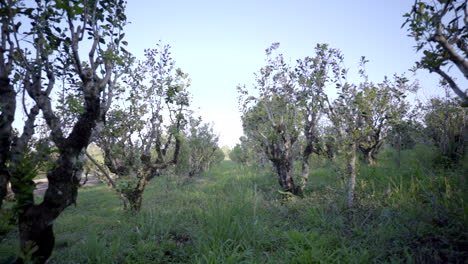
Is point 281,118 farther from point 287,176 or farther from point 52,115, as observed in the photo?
point 52,115

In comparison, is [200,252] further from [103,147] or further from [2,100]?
[103,147]

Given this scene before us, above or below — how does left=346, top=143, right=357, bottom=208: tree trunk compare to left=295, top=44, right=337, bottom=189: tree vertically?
below

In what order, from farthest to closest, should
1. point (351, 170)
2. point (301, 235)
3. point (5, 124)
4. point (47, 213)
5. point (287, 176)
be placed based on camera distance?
point (287, 176), point (351, 170), point (301, 235), point (5, 124), point (47, 213)

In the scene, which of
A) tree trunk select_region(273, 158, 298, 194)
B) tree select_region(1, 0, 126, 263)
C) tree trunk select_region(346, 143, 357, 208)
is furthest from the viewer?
tree trunk select_region(273, 158, 298, 194)

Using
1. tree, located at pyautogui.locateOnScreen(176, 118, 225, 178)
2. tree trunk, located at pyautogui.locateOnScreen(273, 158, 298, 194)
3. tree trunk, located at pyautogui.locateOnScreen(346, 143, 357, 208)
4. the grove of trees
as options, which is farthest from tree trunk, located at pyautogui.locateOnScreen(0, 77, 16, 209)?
tree, located at pyautogui.locateOnScreen(176, 118, 225, 178)

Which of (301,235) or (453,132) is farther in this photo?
(453,132)

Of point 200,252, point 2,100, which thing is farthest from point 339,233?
point 2,100

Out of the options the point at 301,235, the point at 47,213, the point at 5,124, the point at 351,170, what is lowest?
the point at 301,235

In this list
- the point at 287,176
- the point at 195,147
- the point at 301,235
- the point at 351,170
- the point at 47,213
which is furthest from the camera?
the point at 195,147

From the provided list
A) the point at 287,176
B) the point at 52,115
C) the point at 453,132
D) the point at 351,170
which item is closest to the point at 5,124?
the point at 52,115

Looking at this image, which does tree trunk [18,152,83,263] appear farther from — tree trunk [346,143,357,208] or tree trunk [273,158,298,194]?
tree trunk [273,158,298,194]

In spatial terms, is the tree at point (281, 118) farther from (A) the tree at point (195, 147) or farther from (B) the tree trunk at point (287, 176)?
(A) the tree at point (195, 147)

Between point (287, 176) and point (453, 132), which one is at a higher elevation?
point (453, 132)

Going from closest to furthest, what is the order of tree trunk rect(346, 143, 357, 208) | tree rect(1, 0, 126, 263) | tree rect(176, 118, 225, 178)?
tree rect(1, 0, 126, 263)
tree trunk rect(346, 143, 357, 208)
tree rect(176, 118, 225, 178)
